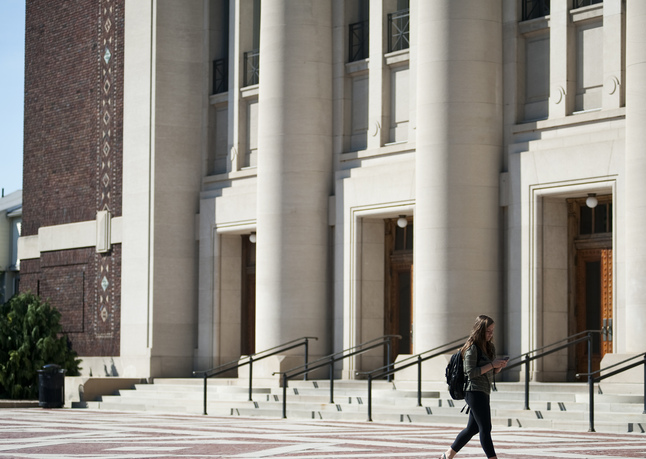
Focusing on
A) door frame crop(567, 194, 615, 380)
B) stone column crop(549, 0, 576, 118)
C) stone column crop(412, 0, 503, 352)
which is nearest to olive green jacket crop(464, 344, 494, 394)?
stone column crop(412, 0, 503, 352)

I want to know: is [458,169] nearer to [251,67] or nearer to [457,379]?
[251,67]

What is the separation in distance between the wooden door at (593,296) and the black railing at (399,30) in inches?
258

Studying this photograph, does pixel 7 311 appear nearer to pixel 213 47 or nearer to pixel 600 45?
pixel 213 47

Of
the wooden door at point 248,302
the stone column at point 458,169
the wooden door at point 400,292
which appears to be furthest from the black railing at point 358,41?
the wooden door at point 248,302

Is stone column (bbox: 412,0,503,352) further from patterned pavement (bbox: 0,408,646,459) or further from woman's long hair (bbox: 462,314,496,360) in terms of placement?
woman's long hair (bbox: 462,314,496,360)

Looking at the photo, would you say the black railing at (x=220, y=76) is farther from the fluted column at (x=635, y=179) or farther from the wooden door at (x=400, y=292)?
the fluted column at (x=635, y=179)

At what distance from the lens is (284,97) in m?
28.5

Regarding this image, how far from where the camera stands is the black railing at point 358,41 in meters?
28.7

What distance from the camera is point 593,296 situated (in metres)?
24.4

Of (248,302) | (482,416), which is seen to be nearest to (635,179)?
(482,416)

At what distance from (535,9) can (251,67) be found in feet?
28.7

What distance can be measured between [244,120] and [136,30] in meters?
4.14

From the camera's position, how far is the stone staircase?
760 inches

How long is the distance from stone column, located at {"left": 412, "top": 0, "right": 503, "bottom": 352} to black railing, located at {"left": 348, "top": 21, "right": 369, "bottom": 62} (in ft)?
12.4
